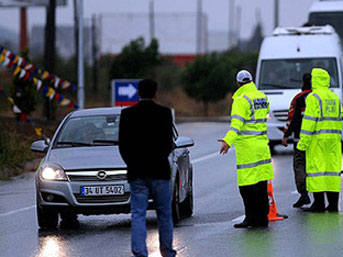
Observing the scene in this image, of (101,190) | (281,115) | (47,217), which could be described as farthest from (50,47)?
(101,190)

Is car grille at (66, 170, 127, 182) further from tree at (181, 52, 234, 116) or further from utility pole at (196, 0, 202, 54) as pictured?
utility pole at (196, 0, 202, 54)

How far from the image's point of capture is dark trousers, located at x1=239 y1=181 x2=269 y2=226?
11.8 metres

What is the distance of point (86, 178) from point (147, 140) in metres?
3.00

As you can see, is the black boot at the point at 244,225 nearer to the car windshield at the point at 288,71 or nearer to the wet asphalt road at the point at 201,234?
the wet asphalt road at the point at 201,234

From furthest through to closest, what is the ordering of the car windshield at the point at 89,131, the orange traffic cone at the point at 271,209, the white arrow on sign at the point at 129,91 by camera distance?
1. the white arrow on sign at the point at 129,91
2. the car windshield at the point at 89,131
3. the orange traffic cone at the point at 271,209

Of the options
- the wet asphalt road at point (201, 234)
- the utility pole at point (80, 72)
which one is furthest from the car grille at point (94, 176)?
the utility pole at point (80, 72)

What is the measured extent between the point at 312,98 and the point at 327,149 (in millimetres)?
648

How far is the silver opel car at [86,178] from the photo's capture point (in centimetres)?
1191

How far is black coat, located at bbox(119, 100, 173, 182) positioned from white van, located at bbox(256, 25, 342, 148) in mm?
14925

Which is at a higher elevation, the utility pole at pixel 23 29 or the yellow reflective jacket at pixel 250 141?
the yellow reflective jacket at pixel 250 141

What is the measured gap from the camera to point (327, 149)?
12922 mm

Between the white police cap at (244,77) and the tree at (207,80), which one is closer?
the white police cap at (244,77)

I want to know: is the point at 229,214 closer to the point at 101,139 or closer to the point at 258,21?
the point at 101,139

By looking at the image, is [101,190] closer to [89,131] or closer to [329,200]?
[89,131]
